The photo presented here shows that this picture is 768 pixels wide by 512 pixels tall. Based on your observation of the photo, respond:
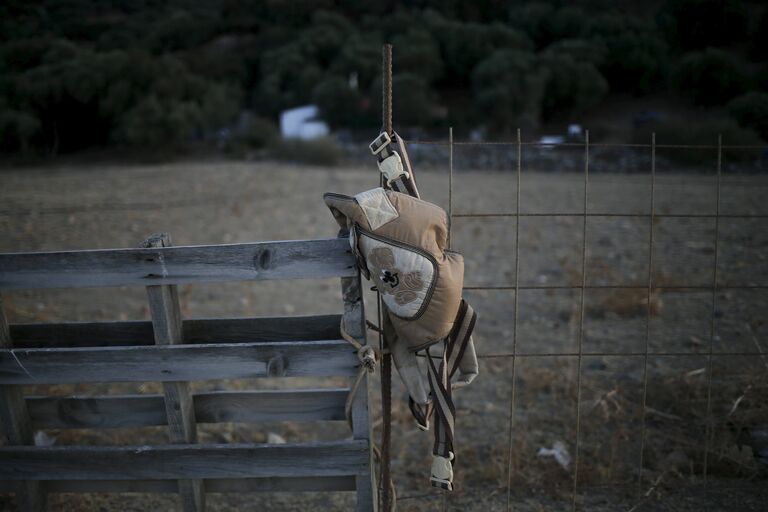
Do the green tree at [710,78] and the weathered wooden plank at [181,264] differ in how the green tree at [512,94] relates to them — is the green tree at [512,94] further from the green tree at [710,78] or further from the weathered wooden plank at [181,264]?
the weathered wooden plank at [181,264]

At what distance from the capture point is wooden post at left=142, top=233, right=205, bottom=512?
2.37 metres

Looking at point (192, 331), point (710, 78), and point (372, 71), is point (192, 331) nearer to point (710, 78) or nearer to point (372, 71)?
point (710, 78)

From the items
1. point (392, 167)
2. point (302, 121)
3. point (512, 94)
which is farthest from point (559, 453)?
point (302, 121)

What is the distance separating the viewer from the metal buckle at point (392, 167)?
7.63 ft

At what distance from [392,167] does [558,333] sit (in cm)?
382

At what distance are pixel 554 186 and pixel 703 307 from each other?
9.23m

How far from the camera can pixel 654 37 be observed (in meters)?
32.5

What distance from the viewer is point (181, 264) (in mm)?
2312

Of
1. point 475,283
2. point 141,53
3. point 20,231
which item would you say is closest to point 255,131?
point 141,53

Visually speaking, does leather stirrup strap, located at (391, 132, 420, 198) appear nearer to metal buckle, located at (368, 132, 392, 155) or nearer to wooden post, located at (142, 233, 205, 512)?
metal buckle, located at (368, 132, 392, 155)

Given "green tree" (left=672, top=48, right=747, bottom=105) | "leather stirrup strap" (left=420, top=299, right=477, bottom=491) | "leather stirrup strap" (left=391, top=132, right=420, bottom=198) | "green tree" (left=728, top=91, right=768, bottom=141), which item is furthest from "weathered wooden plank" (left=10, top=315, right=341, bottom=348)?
"green tree" (left=672, top=48, right=747, bottom=105)

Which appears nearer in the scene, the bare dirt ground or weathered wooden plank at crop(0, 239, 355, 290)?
weathered wooden plank at crop(0, 239, 355, 290)

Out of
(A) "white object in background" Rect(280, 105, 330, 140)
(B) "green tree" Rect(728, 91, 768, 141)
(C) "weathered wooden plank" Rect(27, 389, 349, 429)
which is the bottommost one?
(C) "weathered wooden plank" Rect(27, 389, 349, 429)

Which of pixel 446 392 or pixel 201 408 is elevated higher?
pixel 446 392
